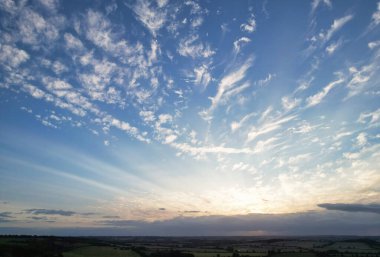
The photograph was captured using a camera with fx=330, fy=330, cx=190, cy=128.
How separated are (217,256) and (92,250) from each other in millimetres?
67306

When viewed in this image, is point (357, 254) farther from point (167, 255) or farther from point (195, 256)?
point (167, 255)

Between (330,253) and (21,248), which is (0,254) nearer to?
(21,248)

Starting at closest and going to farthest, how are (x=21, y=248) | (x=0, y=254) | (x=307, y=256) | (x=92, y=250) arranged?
(x=0, y=254), (x=21, y=248), (x=307, y=256), (x=92, y=250)

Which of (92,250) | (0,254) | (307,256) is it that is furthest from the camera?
(92,250)

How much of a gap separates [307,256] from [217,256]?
45.7 meters

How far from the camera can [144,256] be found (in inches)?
6796

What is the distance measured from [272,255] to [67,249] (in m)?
108

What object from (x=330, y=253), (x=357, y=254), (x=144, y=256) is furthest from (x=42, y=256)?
(x=357, y=254)

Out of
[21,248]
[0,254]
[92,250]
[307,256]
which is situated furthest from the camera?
[92,250]

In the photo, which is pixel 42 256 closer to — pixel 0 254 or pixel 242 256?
pixel 0 254

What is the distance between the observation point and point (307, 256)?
16750cm

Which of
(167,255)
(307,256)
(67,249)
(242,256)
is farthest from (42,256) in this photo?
(307,256)

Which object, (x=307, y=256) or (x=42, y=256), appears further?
(x=307, y=256)

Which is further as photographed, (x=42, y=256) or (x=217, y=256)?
(x=217, y=256)
